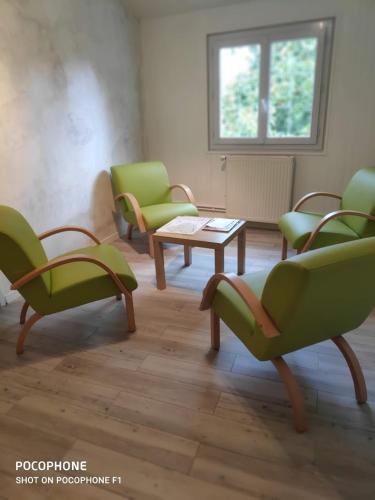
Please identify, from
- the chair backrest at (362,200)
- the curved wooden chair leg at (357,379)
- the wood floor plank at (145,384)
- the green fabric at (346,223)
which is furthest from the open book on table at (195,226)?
the curved wooden chair leg at (357,379)

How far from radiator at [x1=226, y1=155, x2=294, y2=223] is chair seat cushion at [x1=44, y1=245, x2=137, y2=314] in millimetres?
2205

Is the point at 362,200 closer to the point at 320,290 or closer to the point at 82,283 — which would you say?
the point at 320,290

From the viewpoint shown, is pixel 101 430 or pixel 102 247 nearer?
pixel 101 430

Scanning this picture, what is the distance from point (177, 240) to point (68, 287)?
2.98 ft

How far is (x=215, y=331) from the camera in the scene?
2051mm

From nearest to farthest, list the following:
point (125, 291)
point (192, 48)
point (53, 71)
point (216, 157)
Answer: point (125, 291)
point (53, 71)
point (192, 48)
point (216, 157)

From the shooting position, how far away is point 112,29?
3.57 metres

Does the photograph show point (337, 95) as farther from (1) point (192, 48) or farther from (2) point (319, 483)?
(2) point (319, 483)

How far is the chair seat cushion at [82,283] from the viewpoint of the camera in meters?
2.03

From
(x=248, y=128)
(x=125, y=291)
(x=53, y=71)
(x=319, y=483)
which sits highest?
(x=53, y=71)

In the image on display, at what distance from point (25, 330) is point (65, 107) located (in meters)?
2.02

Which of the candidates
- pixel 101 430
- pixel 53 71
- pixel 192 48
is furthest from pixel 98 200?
pixel 101 430

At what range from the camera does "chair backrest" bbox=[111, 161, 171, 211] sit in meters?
3.66

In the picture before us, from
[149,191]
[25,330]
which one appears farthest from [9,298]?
[149,191]
